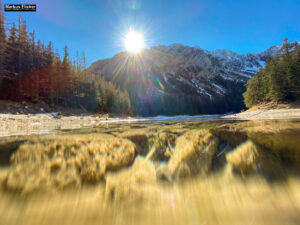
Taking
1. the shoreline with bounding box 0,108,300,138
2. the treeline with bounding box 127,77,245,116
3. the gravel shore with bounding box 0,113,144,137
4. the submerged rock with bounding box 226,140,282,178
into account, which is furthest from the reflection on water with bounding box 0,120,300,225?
the treeline with bounding box 127,77,245,116

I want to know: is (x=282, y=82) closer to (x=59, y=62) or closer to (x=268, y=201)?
(x=268, y=201)

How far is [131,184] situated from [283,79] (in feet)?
125

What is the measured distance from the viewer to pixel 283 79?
1040 inches

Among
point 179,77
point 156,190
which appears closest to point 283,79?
point 156,190

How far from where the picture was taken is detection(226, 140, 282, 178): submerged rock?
2133 mm

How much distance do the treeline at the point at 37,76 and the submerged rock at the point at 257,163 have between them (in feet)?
99.9

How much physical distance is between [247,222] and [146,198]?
41.9 inches

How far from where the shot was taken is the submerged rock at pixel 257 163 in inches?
84.0

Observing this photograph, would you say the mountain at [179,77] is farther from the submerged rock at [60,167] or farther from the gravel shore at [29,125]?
the submerged rock at [60,167]

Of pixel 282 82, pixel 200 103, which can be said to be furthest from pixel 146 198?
pixel 200 103

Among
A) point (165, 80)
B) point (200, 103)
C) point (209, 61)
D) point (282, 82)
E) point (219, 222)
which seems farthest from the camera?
point (209, 61)

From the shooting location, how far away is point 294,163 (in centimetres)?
236

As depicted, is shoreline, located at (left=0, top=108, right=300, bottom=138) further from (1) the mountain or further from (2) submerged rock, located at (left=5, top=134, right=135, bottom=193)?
(1) the mountain

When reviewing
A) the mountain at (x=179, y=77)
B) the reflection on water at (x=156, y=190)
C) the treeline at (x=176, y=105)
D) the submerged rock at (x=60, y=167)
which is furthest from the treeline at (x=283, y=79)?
the mountain at (x=179, y=77)
